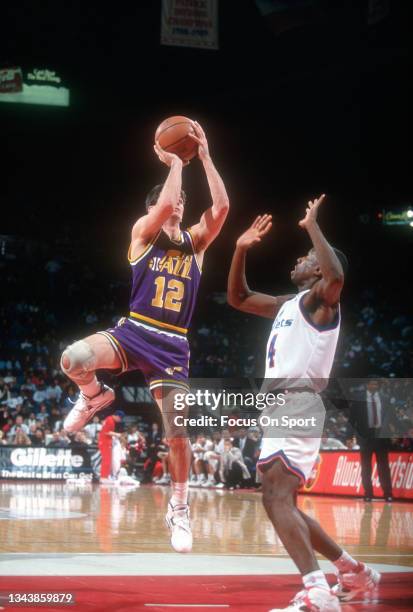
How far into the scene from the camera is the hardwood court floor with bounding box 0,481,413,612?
4.64 metres

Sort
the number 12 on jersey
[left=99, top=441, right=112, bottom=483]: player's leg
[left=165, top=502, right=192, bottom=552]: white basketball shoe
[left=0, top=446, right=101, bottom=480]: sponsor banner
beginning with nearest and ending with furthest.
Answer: the number 12 on jersey
[left=165, top=502, right=192, bottom=552]: white basketball shoe
[left=99, top=441, right=112, bottom=483]: player's leg
[left=0, top=446, right=101, bottom=480]: sponsor banner

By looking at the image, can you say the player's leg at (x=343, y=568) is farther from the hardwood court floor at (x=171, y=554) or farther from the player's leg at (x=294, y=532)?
the player's leg at (x=294, y=532)

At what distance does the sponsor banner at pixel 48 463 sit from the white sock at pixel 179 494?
14.9m

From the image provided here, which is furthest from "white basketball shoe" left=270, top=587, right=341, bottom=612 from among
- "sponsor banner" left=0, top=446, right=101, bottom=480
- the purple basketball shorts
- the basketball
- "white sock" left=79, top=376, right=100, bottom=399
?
"sponsor banner" left=0, top=446, right=101, bottom=480

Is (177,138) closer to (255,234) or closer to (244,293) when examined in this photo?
(255,234)

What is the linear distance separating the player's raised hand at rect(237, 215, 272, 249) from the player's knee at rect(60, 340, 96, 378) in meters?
1.17

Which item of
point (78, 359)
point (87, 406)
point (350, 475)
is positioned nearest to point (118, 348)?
point (78, 359)

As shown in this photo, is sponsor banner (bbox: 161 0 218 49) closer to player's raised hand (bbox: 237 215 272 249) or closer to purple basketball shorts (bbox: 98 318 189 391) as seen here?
player's raised hand (bbox: 237 215 272 249)

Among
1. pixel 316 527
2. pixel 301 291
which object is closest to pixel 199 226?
pixel 301 291

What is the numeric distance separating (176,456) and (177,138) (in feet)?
6.98

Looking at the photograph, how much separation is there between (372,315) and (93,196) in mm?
A: 10690

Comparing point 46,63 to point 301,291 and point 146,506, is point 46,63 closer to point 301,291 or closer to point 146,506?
point 146,506

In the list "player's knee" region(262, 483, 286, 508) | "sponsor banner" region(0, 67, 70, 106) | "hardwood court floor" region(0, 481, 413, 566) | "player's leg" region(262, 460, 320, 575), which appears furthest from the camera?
"sponsor banner" region(0, 67, 70, 106)

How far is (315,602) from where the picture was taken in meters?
4.11
